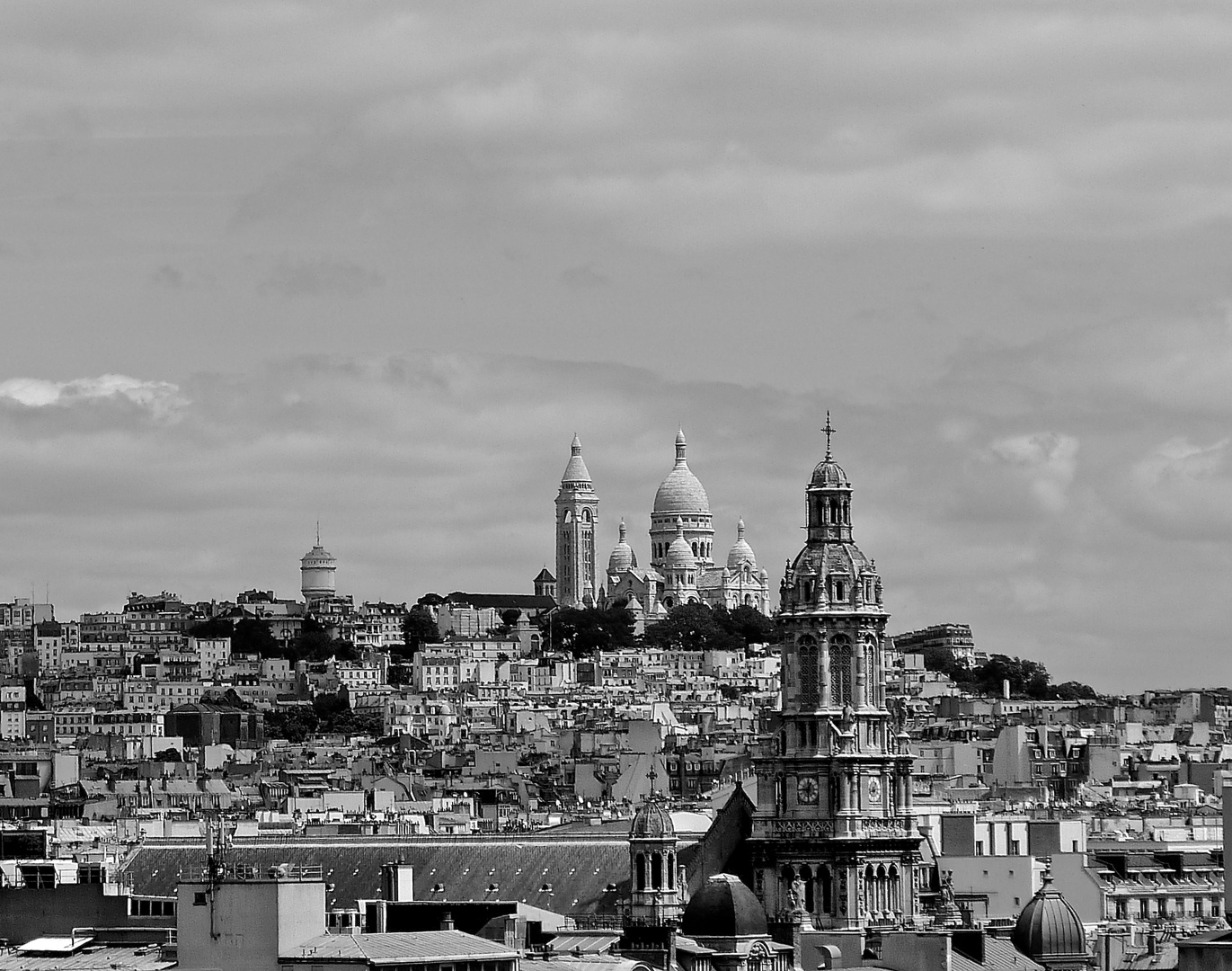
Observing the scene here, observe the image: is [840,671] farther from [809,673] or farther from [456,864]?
[456,864]

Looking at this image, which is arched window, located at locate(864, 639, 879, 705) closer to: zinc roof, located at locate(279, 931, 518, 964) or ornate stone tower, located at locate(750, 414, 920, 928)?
ornate stone tower, located at locate(750, 414, 920, 928)

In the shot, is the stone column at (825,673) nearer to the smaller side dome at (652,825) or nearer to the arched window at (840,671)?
the arched window at (840,671)

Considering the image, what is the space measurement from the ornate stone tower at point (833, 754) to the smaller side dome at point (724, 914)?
17.9m

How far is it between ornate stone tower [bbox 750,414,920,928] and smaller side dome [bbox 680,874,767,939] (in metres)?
17.9

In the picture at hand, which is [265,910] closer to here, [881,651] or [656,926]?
[656,926]

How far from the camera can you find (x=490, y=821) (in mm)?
122062

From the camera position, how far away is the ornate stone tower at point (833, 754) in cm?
8581

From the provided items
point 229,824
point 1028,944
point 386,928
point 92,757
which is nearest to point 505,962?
point 386,928

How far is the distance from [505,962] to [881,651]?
39.8 metres

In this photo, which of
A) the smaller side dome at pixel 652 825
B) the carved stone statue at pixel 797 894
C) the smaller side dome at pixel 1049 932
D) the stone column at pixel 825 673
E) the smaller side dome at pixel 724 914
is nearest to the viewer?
the smaller side dome at pixel 724 914

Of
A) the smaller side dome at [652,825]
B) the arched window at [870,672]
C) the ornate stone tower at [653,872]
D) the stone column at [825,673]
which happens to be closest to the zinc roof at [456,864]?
the smaller side dome at [652,825]

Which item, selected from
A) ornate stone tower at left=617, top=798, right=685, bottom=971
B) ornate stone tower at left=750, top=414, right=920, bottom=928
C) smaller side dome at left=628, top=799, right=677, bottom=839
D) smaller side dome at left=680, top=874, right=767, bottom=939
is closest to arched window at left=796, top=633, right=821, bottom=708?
ornate stone tower at left=750, top=414, right=920, bottom=928

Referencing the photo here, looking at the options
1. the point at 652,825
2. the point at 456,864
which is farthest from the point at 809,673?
the point at 652,825

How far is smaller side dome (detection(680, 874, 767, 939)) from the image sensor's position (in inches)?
2554
